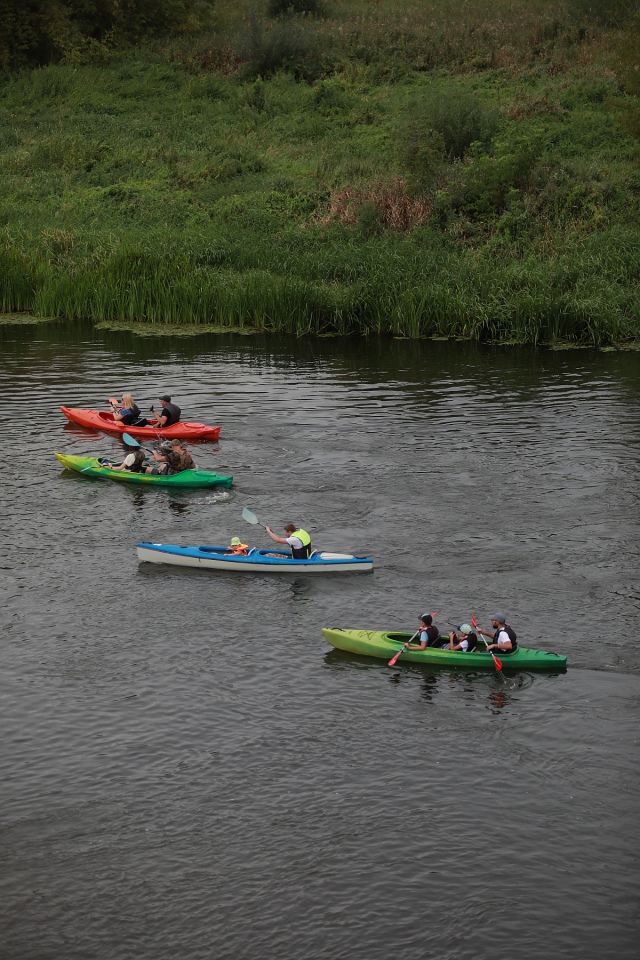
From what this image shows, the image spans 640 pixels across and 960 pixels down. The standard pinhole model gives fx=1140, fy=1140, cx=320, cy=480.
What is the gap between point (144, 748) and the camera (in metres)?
14.0

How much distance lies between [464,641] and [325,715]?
2.50 m

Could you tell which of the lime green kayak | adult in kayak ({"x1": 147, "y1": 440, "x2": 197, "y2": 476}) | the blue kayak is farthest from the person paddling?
the blue kayak

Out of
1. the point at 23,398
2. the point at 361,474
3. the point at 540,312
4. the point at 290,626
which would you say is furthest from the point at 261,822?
the point at 540,312

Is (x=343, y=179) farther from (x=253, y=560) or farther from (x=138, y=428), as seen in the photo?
(x=253, y=560)

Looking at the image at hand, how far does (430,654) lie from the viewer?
52.5 ft

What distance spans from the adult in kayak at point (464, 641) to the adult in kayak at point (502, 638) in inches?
9.2

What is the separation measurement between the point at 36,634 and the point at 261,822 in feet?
19.6

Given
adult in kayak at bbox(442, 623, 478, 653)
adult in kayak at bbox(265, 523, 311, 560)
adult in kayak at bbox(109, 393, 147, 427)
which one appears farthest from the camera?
adult in kayak at bbox(109, 393, 147, 427)

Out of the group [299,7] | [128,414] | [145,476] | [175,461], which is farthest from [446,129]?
[145,476]

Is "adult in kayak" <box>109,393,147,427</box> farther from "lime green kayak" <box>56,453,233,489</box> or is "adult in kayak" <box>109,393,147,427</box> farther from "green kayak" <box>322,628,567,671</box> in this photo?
"green kayak" <box>322,628,567,671</box>

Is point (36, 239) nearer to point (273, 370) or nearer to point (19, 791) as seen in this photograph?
point (273, 370)

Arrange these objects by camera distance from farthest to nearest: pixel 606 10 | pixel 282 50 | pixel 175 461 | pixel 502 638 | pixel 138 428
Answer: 1. pixel 282 50
2. pixel 606 10
3. pixel 138 428
4. pixel 175 461
5. pixel 502 638

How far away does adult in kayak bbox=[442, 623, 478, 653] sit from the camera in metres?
16.0

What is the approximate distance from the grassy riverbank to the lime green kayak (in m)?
14.6
